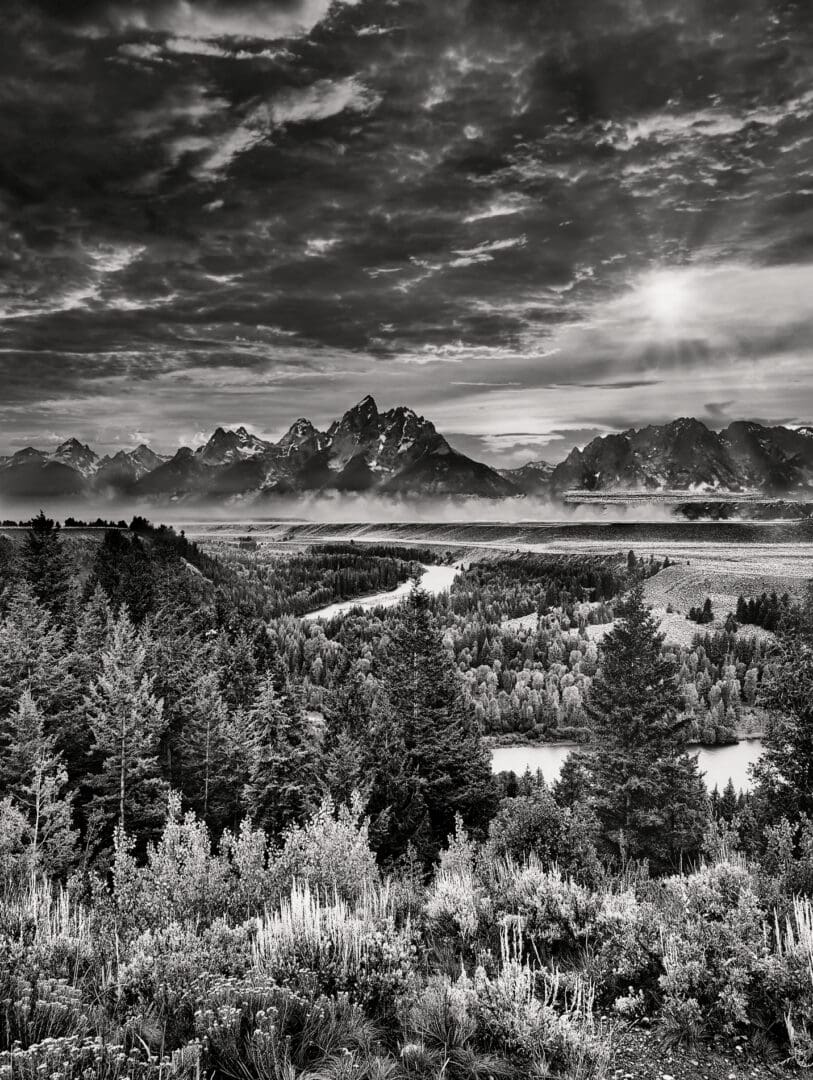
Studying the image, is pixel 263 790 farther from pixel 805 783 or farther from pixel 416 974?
pixel 416 974

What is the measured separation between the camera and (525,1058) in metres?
6.15

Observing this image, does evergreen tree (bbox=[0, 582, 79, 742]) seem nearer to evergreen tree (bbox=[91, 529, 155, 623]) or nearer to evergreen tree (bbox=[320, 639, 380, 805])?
evergreen tree (bbox=[320, 639, 380, 805])

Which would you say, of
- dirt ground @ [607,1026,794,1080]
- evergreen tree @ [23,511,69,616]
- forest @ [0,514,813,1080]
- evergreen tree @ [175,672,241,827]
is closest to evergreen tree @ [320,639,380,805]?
forest @ [0,514,813,1080]

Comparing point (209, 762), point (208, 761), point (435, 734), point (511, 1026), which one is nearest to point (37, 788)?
point (208, 761)

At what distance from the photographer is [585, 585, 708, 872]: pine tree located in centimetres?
2806

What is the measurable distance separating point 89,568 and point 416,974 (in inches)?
4478

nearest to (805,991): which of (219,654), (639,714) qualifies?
(639,714)

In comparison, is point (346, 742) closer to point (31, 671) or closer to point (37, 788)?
point (37, 788)

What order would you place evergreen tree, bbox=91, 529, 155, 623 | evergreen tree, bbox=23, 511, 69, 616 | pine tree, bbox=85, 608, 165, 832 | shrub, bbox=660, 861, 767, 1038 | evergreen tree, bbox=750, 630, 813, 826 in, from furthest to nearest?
evergreen tree, bbox=91, 529, 155, 623 < evergreen tree, bbox=23, 511, 69, 616 < pine tree, bbox=85, 608, 165, 832 < evergreen tree, bbox=750, 630, 813, 826 < shrub, bbox=660, 861, 767, 1038

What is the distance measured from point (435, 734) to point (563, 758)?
41461 millimetres

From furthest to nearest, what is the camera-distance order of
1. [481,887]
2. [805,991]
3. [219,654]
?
[219,654], [481,887], [805,991]

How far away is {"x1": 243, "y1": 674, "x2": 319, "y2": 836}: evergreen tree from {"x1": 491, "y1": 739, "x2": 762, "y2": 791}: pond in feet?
112

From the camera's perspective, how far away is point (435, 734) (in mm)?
31578

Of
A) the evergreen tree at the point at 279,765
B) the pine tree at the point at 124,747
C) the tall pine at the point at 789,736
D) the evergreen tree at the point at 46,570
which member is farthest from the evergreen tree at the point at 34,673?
the tall pine at the point at 789,736
